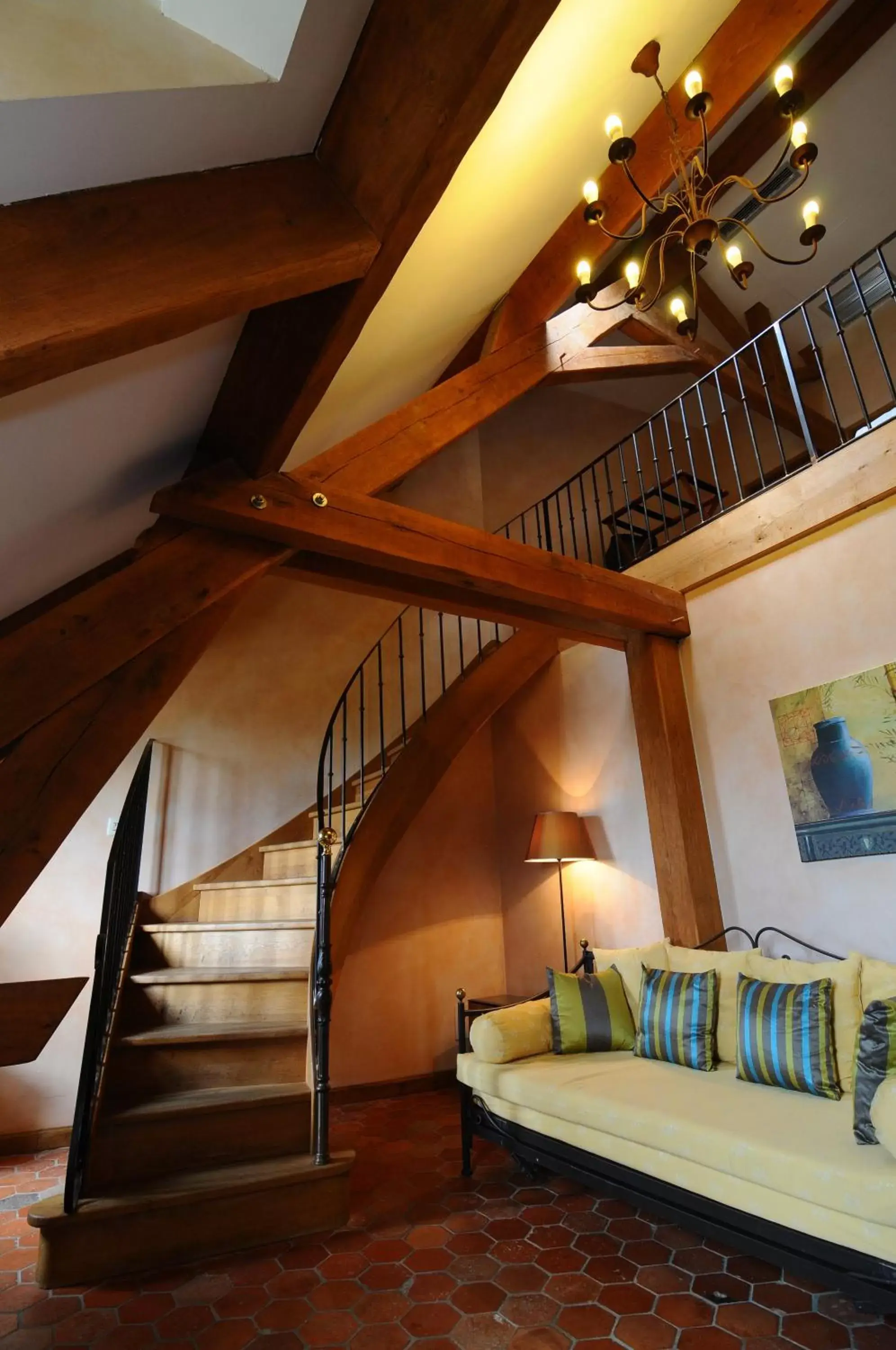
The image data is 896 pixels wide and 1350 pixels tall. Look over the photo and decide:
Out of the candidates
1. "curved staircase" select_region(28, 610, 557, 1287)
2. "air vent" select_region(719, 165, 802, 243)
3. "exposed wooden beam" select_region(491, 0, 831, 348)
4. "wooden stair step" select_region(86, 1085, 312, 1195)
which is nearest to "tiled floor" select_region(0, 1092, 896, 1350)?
"curved staircase" select_region(28, 610, 557, 1287)

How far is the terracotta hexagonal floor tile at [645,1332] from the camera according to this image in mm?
1746

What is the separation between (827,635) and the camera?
10.3 feet

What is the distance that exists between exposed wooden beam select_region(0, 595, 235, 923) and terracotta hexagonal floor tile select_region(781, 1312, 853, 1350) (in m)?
2.39

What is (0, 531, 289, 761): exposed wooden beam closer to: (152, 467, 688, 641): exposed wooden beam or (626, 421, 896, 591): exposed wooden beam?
(152, 467, 688, 641): exposed wooden beam

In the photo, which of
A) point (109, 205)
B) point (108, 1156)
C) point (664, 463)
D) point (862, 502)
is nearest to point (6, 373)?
point (109, 205)

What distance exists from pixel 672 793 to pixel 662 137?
135 inches

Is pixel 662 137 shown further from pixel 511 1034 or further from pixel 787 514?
pixel 511 1034

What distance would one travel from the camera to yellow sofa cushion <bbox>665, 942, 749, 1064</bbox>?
272 cm

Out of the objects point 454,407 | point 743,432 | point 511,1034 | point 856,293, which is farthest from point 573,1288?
point 743,432

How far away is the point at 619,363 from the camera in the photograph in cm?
437

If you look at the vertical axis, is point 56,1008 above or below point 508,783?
below

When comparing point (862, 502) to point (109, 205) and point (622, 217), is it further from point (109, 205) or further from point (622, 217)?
point (109, 205)

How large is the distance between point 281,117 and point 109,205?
0.38 metres

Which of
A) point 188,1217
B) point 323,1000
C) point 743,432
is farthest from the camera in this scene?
point 743,432
